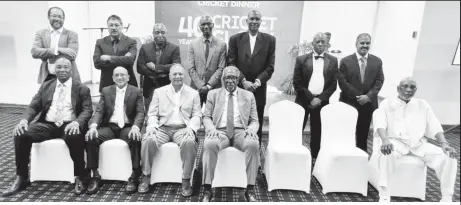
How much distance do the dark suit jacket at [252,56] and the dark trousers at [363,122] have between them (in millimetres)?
1079

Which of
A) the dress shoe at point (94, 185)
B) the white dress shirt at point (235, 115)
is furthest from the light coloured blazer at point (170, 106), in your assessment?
the dress shoe at point (94, 185)

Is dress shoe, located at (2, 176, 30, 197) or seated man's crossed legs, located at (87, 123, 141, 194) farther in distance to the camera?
seated man's crossed legs, located at (87, 123, 141, 194)

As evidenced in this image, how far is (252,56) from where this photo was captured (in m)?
3.34

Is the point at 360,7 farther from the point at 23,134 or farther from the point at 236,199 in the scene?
the point at 23,134

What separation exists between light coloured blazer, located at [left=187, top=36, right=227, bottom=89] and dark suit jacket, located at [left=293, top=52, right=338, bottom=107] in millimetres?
822

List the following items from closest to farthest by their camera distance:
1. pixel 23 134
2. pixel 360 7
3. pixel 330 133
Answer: pixel 23 134 < pixel 330 133 < pixel 360 7

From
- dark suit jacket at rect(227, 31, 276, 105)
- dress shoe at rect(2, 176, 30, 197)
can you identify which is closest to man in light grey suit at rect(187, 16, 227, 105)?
dark suit jacket at rect(227, 31, 276, 105)

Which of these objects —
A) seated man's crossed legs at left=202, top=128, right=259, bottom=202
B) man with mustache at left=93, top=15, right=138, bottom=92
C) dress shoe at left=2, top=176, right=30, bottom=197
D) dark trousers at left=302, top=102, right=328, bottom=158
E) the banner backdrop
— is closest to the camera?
dress shoe at left=2, top=176, right=30, bottom=197

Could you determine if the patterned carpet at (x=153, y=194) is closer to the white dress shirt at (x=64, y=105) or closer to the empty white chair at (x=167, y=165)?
the empty white chair at (x=167, y=165)

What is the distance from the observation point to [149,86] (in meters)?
3.52

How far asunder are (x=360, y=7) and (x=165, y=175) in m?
5.99

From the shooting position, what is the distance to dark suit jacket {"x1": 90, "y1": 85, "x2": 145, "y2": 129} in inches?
119

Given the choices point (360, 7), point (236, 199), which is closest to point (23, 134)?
point (236, 199)

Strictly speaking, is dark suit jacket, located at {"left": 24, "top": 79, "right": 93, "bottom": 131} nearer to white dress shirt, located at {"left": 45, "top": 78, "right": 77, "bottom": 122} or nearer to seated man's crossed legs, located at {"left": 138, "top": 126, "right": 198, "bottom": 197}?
white dress shirt, located at {"left": 45, "top": 78, "right": 77, "bottom": 122}
